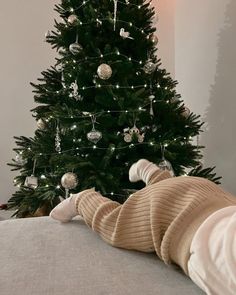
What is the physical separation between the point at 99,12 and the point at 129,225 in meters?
0.97

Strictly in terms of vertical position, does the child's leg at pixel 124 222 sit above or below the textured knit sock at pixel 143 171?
below


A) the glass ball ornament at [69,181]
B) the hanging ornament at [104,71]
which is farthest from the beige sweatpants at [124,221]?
the hanging ornament at [104,71]

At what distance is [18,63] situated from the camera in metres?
2.30

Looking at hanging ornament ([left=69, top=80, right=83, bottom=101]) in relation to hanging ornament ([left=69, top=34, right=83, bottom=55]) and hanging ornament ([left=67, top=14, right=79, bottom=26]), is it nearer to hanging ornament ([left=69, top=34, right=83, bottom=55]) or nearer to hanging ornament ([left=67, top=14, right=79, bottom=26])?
hanging ornament ([left=69, top=34, right=83, bottom=55])

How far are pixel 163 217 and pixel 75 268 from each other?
173 millimetres

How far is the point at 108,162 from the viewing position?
1.25 meters

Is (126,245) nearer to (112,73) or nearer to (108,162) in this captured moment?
(108,162)

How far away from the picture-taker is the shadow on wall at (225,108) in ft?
5.37

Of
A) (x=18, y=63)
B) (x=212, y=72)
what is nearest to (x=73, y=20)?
(x=212, y=72)

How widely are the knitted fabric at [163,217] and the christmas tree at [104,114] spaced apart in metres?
0.51

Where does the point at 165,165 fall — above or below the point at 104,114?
below

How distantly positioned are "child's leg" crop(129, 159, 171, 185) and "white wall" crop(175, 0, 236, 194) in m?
0.75

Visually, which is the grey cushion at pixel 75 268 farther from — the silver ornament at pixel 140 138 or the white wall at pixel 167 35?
the white wall at pixel 167 35

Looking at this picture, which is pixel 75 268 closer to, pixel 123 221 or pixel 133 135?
pixel 123 221
